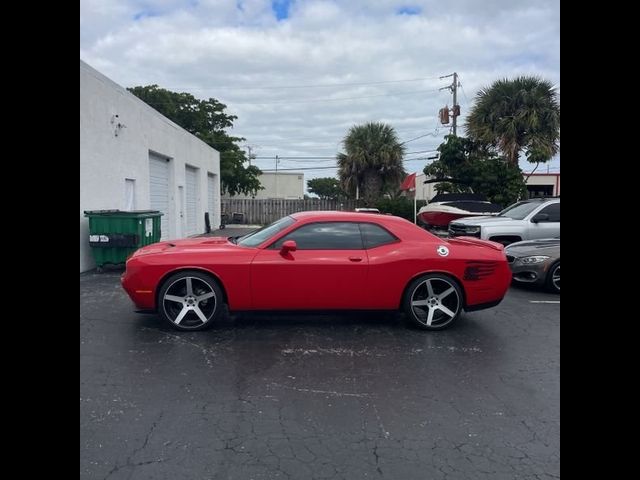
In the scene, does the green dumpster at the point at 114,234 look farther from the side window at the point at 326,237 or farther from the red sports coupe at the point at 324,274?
the side window at the point at 326,237

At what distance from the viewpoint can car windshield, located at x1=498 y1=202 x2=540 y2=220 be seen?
10790mm

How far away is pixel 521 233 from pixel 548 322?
4.63 m

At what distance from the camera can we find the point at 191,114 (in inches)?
1335

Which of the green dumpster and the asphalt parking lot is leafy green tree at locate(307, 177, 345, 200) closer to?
the green dumpster

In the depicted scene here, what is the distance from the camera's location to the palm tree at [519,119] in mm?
18375

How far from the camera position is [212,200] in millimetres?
23656

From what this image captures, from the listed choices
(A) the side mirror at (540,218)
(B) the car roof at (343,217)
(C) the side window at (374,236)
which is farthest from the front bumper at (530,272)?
(C) the side window at (374,236)

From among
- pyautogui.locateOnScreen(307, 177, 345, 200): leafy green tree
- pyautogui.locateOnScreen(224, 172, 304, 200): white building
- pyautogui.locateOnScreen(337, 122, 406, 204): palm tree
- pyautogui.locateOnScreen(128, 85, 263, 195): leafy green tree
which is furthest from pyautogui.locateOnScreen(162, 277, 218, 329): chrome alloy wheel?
pyautogui.locateOnScreen(307, 177, 345, 200): leafy green tree

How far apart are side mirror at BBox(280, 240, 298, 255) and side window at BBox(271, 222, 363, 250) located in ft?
0.51

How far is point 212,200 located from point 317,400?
21097mm

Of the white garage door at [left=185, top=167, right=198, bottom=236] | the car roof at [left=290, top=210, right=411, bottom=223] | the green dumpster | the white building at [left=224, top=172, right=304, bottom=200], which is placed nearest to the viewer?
the car roof at [left=290, top=210, right=411, bottom=223]

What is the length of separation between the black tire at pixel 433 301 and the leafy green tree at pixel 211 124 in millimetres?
29035
